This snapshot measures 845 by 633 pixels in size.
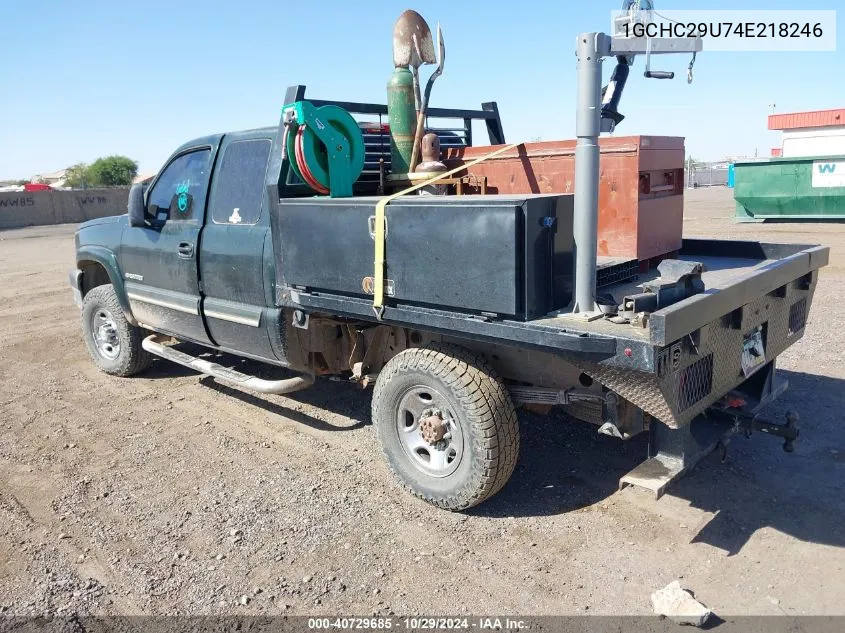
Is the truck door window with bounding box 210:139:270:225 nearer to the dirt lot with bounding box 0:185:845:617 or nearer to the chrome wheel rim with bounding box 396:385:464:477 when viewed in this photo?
the dirt lot with bounding box 0:185:845:617

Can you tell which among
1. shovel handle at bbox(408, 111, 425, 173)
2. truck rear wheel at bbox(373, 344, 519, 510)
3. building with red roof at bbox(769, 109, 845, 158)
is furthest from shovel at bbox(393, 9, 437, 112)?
building with red roof at bbox(769, 109, 845, 158)

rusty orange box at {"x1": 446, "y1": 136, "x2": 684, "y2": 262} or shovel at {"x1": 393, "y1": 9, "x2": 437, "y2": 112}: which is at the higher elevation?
shovel at {"x1": 393, "y1": 9, "x2": 437, "y2": 112}

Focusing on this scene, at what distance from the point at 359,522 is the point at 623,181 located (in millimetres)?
2284

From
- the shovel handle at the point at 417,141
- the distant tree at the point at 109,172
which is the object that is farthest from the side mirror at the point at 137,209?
the distant tree at the point at 109,172

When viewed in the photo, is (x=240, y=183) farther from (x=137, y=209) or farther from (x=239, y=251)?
(x=137, y=209)

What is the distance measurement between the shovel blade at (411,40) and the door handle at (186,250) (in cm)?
195

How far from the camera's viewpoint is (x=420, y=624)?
116 inches

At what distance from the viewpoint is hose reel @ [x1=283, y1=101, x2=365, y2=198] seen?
418 centimetres

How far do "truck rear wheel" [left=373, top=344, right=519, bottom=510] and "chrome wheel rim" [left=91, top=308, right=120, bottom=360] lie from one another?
11.7 ft

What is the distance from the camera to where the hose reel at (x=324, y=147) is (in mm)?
4180

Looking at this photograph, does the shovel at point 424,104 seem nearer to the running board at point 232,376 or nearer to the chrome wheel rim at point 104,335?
the running board at point 232,376

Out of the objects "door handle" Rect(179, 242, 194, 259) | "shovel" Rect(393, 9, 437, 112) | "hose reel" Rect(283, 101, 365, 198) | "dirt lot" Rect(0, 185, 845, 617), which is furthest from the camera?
"door handle" Rect(179, 242, 194, 259)

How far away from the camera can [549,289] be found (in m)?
3.30

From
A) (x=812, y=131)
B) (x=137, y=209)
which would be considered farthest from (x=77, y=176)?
(x=137, y=209)
